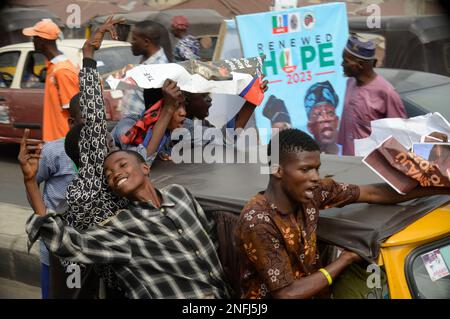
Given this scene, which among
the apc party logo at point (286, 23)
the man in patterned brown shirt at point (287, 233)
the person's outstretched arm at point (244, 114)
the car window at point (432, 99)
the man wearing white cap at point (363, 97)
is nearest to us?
the man in patterned brown shirt at point (287, 233)

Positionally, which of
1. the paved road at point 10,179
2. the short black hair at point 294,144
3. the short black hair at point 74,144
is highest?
the short black hair at point 294,144

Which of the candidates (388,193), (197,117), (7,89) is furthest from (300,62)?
(7,89)

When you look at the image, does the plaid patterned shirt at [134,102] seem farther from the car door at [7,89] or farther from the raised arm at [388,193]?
the car door at [7,89]

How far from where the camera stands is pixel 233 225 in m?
2.87

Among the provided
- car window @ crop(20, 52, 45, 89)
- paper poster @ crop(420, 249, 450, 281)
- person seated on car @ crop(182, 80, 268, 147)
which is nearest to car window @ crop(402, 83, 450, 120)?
person seated on car @ crop(182, 80, 268, 147)

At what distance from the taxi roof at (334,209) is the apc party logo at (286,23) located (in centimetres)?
268

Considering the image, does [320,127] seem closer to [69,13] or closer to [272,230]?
[272,230]

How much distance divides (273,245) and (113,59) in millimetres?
6293

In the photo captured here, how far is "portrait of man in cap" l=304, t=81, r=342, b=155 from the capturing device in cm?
566

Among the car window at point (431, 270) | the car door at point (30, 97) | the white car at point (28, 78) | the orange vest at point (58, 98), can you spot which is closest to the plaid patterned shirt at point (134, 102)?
the orange vest at point (58, 98)

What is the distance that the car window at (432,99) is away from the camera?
222 inches

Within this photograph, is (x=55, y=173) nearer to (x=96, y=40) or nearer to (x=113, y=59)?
(x=96, y=40)

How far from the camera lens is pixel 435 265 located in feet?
8.53

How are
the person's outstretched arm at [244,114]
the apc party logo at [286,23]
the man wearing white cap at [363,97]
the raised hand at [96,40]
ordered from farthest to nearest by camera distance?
the apc party logo at [286,23] → the man wearing white cap at [363,97] → the person's outstretched arm at [244,114] → the raised hand at [96,40]
